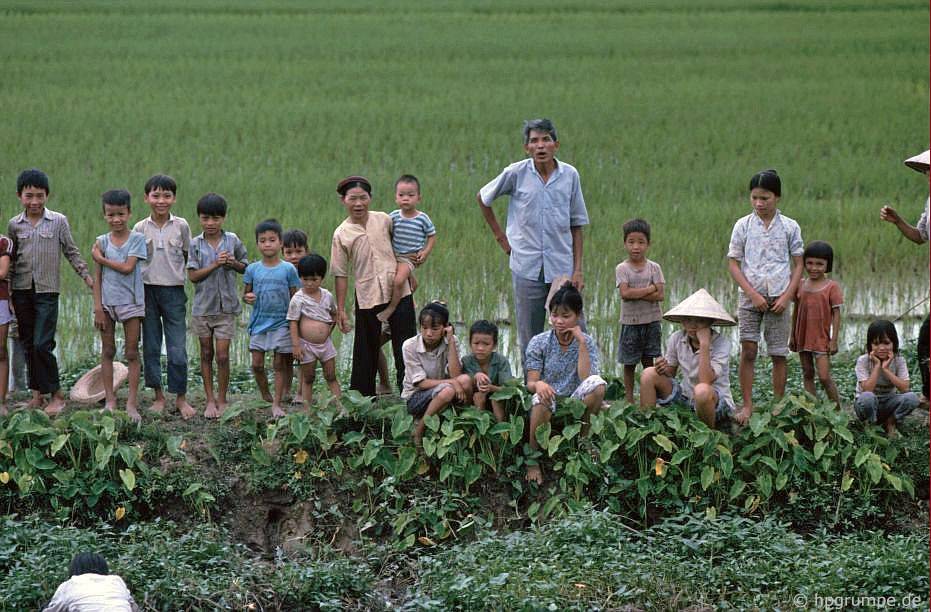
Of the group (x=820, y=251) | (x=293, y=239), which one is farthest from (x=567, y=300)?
(x=293, y=239)

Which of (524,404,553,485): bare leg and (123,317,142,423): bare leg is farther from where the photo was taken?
(123,317,142,423): bare leg

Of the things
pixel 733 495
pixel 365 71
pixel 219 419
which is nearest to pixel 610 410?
pixel 733 495

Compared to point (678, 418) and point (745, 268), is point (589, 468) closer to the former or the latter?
point (678, 418)

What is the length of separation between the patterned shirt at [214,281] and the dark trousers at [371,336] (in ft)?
2.37

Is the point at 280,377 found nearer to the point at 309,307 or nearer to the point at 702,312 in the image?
the point at 309,307

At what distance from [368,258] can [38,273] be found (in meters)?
1.83

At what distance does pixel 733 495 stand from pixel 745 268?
4.39 feet

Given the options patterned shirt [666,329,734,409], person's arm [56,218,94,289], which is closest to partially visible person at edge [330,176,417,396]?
person's arm [56,218,94,289]

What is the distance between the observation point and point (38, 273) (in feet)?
21.9

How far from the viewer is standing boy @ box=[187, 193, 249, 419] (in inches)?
264

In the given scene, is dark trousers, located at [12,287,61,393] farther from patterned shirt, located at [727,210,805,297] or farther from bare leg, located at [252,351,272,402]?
patterned shirt, located at [727,210,805,297]

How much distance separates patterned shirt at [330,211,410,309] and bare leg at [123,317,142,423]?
3.76 ft

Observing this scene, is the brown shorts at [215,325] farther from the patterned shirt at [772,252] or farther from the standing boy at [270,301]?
the patterned shirt at [772,252]

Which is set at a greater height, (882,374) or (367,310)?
(367,310)
